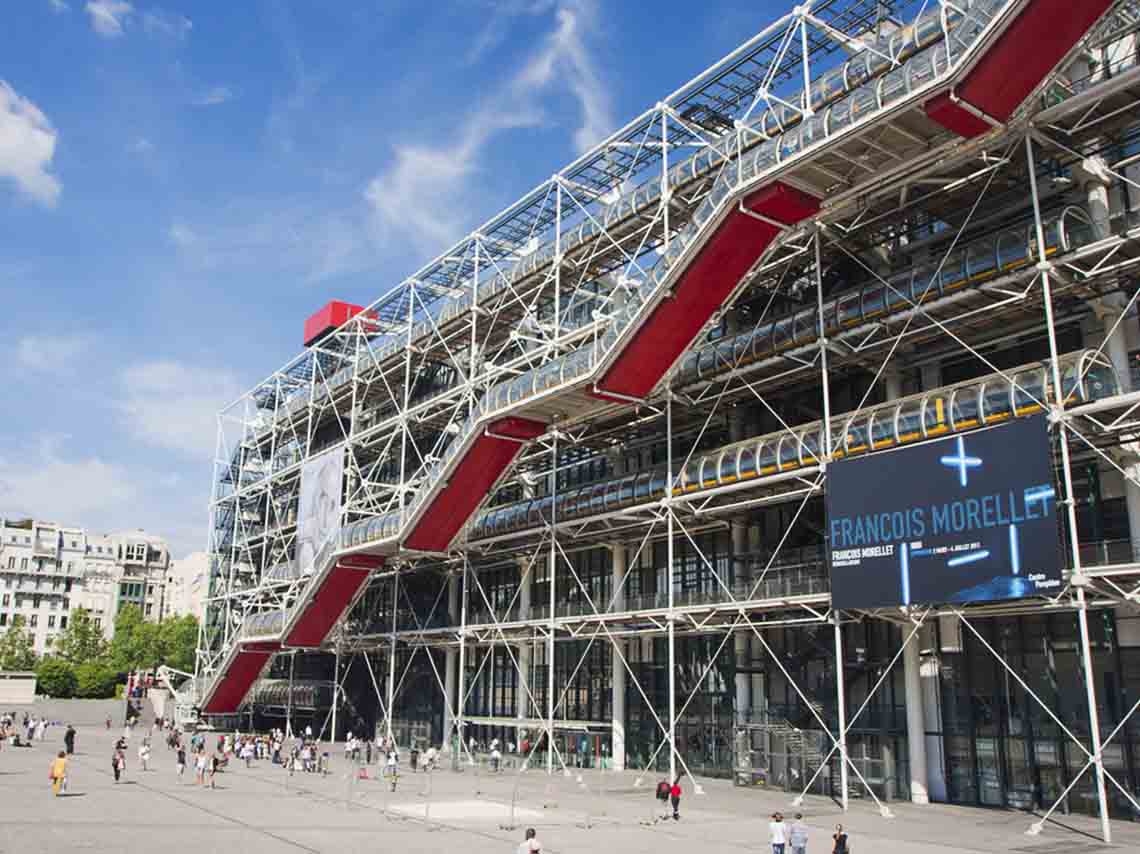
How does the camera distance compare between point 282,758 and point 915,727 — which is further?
point 282,758

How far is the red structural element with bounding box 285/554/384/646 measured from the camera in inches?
1505

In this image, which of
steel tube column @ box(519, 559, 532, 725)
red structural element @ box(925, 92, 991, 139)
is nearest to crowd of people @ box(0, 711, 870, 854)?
steel tube column @ box(519, 559, 532, 725)

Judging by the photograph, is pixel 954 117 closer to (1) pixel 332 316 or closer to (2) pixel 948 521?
(2) pixel 948 521

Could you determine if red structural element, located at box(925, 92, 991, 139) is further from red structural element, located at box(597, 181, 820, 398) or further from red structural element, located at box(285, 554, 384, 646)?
red structural element, located at box(285, 554, 384, 646)

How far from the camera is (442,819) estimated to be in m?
20.1

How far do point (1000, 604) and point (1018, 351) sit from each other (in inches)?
226

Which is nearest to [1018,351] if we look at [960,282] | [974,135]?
[960,282]

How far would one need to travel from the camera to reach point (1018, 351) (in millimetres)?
22656

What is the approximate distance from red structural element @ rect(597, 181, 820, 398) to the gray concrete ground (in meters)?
10.1

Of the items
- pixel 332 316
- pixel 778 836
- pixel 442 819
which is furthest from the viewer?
pixel 332 316

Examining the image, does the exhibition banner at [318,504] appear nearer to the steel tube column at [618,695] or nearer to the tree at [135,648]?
the steel tube column at [618,695]

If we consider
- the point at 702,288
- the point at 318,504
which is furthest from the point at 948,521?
the point at 318,504

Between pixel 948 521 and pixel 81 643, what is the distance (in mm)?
73803

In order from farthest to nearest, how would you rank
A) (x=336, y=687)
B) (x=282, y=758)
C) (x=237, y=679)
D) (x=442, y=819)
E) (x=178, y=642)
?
(x=178, y=642) < (x=237, y=679) < (x=336, y=687) < (x=282, y=758) < (x=442, y=819)
